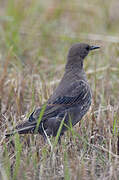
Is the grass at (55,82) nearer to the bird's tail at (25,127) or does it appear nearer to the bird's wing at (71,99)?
the bird's tail at (25,127)

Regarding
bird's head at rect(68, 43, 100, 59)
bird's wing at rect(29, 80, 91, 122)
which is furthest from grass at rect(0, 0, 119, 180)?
bird's head at rect(68, 43, 100, 59)

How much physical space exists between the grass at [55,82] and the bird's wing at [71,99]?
0.87 ft

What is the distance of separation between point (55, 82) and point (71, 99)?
4.28ft

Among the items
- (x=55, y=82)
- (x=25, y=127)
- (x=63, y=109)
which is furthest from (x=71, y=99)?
(x=55, y=82)

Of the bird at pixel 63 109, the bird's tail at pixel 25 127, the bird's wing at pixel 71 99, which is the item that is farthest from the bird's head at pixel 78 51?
the bird's tail at pixel 25 127

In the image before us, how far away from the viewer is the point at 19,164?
4133 millimetres

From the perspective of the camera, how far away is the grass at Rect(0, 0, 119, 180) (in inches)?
166

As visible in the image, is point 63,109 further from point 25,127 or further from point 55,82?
point 55,82

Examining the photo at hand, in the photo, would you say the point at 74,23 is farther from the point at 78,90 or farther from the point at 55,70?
the point at 78,90

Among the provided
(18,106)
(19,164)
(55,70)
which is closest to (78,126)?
(18,106)

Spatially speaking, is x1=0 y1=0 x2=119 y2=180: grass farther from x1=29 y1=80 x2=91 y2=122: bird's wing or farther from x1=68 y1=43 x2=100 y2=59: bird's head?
x1=68 y1=43 x2=100 y2=59: bird's head

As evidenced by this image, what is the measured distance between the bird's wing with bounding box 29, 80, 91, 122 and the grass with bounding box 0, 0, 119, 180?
264 millimetres

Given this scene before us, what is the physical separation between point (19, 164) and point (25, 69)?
2827 millimetres

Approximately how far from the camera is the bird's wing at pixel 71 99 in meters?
5.13
